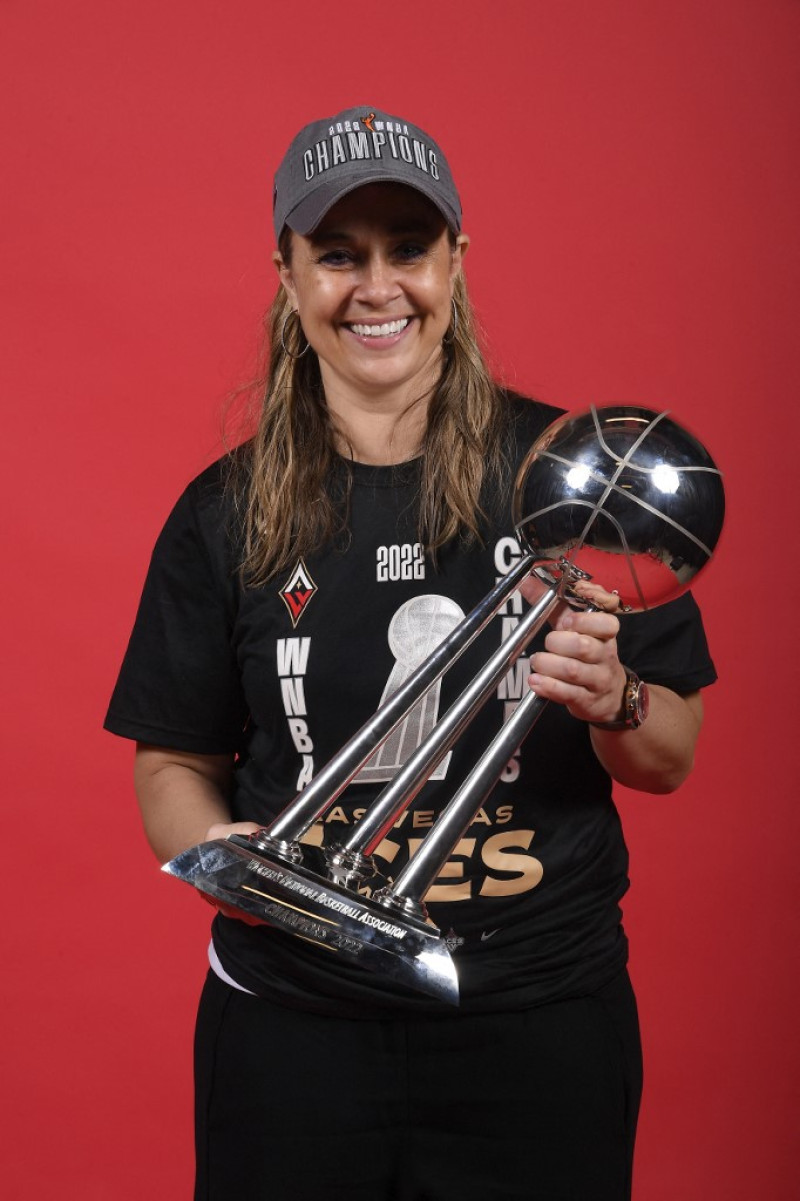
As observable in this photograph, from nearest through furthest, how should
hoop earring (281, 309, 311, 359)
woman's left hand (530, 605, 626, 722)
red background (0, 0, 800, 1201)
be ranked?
woman's left hand (530, 605, 626, 722) → hoop earring (281, 309, 311, 359) → red background (0, 0, 800, 1201)

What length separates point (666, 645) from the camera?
46.9 inches

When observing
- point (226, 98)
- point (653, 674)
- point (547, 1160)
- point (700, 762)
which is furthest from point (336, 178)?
point (700, 762)

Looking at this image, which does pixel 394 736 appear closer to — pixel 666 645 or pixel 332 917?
pixel 666 645

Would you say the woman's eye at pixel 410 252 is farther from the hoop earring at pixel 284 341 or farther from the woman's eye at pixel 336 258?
the hoop earring at pixel 284 341

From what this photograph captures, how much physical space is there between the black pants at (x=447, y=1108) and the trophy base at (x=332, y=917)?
1.14 ft

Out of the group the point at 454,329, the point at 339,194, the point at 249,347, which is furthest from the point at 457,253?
the point at 249,347

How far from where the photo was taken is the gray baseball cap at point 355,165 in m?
1.16

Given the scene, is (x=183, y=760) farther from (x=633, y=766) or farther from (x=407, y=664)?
(x=633, y=766)

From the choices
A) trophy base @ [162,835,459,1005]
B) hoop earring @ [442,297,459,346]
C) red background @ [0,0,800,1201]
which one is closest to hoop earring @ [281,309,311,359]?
hoop earring @ [442,297,459,346]

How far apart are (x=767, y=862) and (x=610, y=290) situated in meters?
1.01

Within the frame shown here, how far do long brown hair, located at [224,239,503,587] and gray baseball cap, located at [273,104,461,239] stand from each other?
0.09 meters

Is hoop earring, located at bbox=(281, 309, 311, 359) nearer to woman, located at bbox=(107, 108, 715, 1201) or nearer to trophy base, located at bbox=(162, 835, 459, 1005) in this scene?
woman, located at bbox=(107, 108, 715, 1201)

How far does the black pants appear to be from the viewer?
1.17 metres

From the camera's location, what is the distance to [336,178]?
1161 mm
